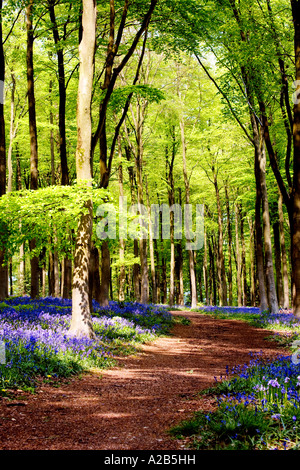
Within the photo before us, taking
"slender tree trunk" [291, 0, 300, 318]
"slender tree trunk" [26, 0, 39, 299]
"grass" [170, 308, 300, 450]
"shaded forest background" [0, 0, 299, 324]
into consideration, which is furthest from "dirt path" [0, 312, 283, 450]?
"slender tree trunk" [26, 0, 39, 299]

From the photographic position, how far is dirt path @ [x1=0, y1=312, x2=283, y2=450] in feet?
11.5


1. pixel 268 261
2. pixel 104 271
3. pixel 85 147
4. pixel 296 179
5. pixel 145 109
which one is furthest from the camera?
pixel 145 109

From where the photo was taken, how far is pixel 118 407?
4.81 metres

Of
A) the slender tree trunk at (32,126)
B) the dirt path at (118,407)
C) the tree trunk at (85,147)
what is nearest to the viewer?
the dirt path at (118,407)

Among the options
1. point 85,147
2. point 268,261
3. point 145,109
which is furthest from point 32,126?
point 268,261

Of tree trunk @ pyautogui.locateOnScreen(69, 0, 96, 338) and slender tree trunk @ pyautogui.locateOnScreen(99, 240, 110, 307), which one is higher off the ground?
tree trunk @ pyautogui.locateOnScreen(69, 0, 96, 338)

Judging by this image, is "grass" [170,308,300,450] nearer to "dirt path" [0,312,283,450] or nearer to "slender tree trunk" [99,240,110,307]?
"dirt path" [0,312,283,450]

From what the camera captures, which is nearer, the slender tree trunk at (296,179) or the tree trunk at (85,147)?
the tree trunk at (85,147)

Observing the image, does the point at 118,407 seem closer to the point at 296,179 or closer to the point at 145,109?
the point at 296,179

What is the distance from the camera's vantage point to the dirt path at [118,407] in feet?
11.5

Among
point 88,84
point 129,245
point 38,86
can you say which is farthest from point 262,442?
point 129,245

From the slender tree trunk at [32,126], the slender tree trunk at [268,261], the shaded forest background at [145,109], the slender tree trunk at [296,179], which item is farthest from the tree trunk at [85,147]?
the slender tree trunk at [268,261]

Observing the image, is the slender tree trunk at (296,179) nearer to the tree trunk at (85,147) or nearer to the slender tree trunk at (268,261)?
the slender tree trunk at (268,261)

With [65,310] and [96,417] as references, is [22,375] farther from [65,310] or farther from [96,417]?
[65,310]
